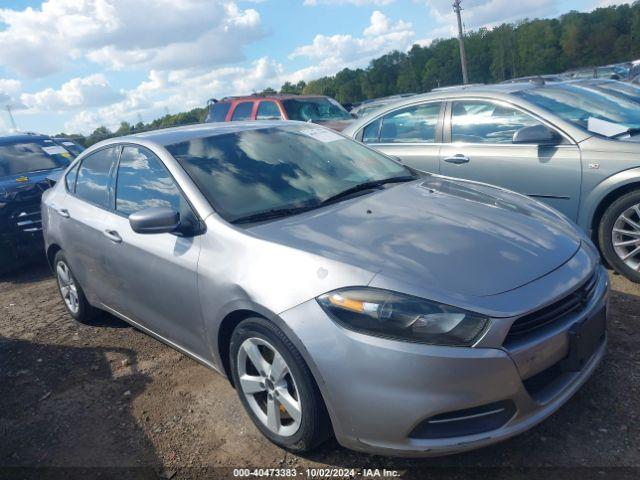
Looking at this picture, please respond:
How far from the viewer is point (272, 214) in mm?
3023

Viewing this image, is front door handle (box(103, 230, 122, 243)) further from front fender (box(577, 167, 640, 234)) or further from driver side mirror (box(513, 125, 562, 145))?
front fender (box(577, 167, 640, 234))

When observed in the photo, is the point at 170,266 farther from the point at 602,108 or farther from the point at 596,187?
the point at 602,108

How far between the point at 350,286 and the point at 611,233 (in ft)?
9.49

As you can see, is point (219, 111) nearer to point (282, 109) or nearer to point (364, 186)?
point (282, 109)

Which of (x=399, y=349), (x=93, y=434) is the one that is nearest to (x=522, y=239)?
(x=399, y=349)

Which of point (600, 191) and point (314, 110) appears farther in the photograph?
point (314, 110)

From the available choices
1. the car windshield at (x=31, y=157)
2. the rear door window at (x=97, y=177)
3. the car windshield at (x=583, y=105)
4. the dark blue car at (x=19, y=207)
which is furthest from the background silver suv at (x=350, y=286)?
the car windshield at (x=31, y=157)

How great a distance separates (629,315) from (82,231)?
3932 mm

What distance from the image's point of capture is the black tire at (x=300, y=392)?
8.05 feet

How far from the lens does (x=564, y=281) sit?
2465mm

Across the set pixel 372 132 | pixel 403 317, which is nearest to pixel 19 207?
pixel 372 132

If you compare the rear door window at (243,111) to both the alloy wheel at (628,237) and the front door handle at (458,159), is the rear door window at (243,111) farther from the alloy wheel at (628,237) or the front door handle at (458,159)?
the alloy wheel at (628,237)

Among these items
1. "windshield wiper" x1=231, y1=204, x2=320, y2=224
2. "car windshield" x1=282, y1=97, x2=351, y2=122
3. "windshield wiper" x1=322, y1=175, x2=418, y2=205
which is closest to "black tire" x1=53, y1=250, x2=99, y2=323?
"windshield wiper" x1=231, y1=204, x2=320, y2=224

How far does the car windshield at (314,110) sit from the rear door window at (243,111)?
0.81 meters
